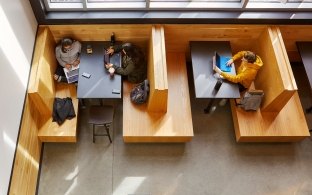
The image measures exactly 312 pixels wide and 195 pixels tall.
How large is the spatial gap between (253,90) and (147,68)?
5.09 feet

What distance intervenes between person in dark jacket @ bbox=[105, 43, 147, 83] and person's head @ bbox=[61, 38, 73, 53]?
1.77 feet

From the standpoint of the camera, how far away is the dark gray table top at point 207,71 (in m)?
4.40

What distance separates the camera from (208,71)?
4.56 meters

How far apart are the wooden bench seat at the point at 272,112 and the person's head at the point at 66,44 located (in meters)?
2.48

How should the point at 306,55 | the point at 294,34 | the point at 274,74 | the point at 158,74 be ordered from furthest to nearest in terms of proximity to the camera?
the point at 294,34
the point at 306,55
the point at 274,74
the point at 158,74

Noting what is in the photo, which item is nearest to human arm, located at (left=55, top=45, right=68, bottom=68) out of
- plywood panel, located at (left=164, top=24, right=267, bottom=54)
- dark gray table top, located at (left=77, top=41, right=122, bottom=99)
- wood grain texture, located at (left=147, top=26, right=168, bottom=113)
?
dark gray table top, located at (left=77, top=41, right=122, bottom=99)

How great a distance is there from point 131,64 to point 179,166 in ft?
5.14

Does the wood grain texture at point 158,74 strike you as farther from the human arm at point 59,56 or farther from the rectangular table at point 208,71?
the human arm at point 59,56

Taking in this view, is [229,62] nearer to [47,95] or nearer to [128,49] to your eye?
[128,49]

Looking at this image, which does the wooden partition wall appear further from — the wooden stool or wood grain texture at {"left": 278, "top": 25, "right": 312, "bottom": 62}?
the wooden stool

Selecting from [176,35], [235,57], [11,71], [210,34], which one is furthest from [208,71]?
[11,71]

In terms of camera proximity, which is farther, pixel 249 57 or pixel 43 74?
pixel 249 57

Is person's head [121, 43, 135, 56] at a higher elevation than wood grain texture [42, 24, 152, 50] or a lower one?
lower

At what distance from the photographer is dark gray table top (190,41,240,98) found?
440 cm
